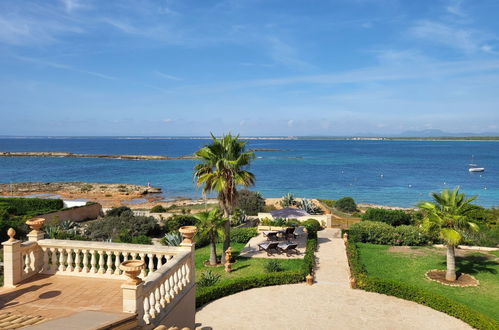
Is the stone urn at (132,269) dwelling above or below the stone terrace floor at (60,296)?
above

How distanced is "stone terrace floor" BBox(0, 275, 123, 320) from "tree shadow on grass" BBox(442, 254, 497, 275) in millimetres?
15192

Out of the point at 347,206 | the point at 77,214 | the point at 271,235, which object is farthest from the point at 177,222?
the point at 347,206

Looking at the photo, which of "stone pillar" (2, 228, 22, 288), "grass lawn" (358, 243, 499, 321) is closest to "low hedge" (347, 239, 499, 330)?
"grass lawn" (358, 243, 499, 321)

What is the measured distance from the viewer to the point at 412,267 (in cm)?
1622

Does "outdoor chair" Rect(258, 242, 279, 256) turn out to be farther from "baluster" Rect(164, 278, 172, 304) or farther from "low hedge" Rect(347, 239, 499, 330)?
"baluster" Rect(164, 278, 172, 304)

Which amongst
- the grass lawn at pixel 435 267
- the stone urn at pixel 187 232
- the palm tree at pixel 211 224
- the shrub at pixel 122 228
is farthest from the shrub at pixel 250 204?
the stone urn at pixel 187 232

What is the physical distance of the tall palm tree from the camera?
656 inches

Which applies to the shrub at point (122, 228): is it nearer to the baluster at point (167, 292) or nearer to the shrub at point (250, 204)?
the shrub at point (250, 204)

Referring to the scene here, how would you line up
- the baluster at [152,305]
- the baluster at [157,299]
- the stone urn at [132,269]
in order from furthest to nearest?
the baluster at [157,299] < the baluster at [152,305] < the stone urn at [132,269]

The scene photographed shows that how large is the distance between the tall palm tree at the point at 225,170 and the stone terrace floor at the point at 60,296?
8397 mm

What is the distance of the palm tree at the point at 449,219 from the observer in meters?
13.5

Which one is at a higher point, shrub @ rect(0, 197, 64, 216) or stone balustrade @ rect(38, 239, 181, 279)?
stone balustrade @ rect(38, 239, 181, 279)

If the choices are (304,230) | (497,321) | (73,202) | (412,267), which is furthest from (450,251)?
(73,202)

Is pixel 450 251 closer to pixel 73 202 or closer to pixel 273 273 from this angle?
pixel 273 273
